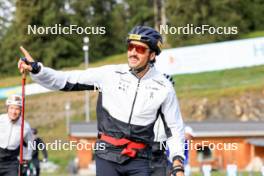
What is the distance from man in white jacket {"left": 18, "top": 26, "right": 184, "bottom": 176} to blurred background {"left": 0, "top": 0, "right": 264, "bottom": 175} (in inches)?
742

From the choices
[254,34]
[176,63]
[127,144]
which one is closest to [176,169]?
[127,144]

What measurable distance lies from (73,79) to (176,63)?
111ft

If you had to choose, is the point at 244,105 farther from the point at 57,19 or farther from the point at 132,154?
the point at 132,154

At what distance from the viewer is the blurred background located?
34.7 meters

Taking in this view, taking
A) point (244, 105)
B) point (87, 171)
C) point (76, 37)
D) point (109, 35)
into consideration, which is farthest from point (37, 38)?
point (87, 171)

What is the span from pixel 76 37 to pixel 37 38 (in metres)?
3.21

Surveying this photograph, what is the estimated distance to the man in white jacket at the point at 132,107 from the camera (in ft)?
21.4

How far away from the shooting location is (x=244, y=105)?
46500mm

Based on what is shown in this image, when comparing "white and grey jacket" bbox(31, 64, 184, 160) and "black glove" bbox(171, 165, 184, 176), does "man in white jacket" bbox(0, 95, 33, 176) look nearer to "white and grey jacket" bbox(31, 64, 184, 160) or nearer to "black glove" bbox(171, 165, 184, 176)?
"white and grey jacket" bbox(31, 64, 184, 160)

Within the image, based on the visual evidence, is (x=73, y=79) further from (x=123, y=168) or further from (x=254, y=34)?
(x=254, y=34)

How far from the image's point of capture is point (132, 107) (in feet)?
21.5

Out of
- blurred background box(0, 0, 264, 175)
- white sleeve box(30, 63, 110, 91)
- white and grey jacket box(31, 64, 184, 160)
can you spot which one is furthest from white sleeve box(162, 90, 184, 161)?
blurred background box(0, 0, 264, 175)

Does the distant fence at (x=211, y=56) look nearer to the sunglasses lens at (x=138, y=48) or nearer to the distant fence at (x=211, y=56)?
the distant fence at (x=211, y=56)

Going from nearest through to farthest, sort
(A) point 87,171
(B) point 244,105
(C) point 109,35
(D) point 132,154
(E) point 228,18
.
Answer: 1. (D) point 132,154
2. (A) point 87,171
3. (B) point 244,105
4. (E) point 228,18
5. (C) point 109,35
